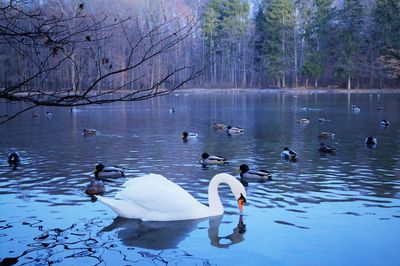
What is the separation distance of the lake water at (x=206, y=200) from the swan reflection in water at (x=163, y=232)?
2 centimetres

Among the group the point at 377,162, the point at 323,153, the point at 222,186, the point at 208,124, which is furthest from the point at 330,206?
the point at 208,124

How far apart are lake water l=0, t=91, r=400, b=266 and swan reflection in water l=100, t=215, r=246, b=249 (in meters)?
0.02

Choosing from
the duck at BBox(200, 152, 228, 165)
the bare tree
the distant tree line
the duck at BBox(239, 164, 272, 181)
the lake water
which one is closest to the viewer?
the bare tree

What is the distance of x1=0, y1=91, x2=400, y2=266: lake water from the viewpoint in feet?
23.4

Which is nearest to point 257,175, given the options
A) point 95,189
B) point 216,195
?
point 216,195

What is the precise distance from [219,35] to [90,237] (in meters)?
68.6

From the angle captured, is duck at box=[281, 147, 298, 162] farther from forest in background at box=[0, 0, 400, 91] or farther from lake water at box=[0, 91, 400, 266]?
forest in background at box=[0, 0, 400, 91]

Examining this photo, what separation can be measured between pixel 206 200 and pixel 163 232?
2.27 meters

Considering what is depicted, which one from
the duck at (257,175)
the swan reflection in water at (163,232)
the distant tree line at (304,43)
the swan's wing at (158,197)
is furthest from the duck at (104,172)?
the distant tree line at (304,43)

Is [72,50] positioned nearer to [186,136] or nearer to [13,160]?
[13,160]

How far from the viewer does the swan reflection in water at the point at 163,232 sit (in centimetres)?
764

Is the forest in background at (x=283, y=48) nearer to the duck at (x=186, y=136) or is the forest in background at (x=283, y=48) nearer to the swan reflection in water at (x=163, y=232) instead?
the duck at (x=186, y=136)

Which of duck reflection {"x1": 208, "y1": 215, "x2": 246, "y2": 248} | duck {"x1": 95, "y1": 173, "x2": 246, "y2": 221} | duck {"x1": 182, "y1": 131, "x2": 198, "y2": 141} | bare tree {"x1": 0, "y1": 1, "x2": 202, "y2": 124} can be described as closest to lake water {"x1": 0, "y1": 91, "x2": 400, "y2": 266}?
duck reflection {"x1": 208, "y1": 215, "x2": 246, "y2": 248}

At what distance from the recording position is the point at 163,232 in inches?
321
